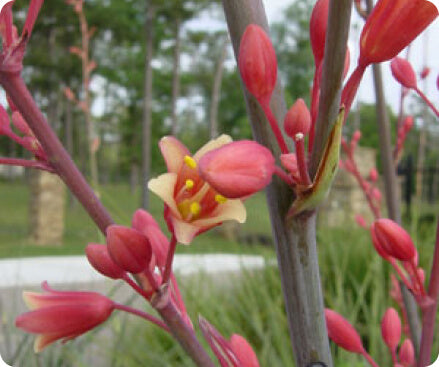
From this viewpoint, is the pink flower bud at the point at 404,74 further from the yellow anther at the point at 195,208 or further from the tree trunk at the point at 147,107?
the tree trunk at the point at 147,107

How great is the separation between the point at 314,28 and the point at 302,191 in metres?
0.08

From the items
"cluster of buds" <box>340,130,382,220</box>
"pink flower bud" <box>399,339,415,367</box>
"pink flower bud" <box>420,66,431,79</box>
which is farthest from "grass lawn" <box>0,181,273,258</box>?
"pink flower bud" <box>399,339,415,367</box>

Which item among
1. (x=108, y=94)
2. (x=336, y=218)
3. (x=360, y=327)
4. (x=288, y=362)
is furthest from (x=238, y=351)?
(x=108, y=94)

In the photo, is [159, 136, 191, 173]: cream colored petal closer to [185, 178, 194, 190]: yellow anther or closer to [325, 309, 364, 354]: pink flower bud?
[185, 178, 194, 190]: yellow anther

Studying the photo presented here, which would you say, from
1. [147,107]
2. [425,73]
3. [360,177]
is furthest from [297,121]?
[147,107]

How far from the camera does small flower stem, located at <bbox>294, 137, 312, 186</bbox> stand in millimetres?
219

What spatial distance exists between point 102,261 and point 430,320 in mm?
197

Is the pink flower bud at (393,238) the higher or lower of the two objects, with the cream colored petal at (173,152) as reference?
lower

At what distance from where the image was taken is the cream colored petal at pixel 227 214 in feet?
0.77

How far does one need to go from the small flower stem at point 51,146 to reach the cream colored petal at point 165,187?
3 centimetres

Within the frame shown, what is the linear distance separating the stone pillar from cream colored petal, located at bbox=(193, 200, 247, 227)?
6385 mm

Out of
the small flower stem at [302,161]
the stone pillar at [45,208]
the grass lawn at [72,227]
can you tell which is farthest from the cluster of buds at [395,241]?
the stone pillar at [45,208]

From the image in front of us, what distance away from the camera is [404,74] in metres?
0.40

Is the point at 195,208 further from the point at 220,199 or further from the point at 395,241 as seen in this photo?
the point at 395,241
